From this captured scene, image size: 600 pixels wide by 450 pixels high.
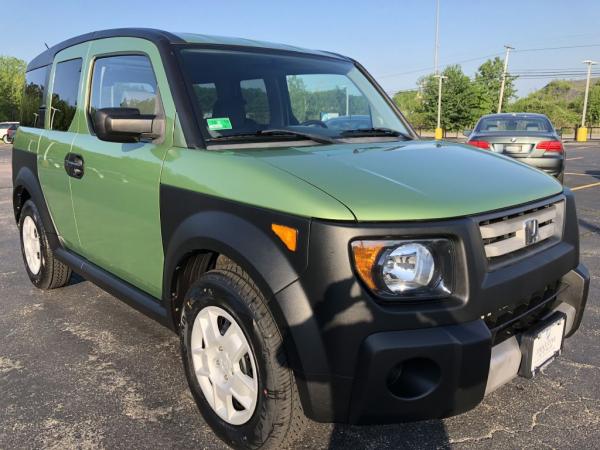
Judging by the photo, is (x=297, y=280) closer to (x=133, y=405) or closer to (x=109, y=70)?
(x=133, y=405)

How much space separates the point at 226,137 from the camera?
2.62 m

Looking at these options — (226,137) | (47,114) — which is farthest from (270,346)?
(47,114)

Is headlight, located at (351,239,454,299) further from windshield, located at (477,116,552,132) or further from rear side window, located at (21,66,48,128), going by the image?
windshield, located at (477,116,552,132)

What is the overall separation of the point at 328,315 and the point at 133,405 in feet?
4.70

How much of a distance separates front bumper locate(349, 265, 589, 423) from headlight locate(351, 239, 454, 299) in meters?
0.14

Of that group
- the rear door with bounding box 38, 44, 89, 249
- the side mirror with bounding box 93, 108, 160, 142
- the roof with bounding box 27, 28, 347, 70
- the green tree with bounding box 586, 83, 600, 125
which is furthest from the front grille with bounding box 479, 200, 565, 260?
the green tree with bounding box 586, 83, 600, 125

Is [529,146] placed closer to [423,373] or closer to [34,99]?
[34,99]

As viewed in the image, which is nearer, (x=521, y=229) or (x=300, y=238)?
(x=300, y=238)

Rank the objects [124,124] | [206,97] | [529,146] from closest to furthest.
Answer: [124,124]
[206,97]
[529,146]

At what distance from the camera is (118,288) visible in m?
3.08

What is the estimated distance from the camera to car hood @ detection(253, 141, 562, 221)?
6.27 ft

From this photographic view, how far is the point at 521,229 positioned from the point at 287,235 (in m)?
1.00

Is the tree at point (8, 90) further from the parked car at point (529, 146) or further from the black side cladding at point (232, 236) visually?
the black side cladding at point (232, 236)

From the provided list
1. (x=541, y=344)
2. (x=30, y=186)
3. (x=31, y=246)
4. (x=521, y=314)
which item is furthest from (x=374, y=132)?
(x=31, y=246)
